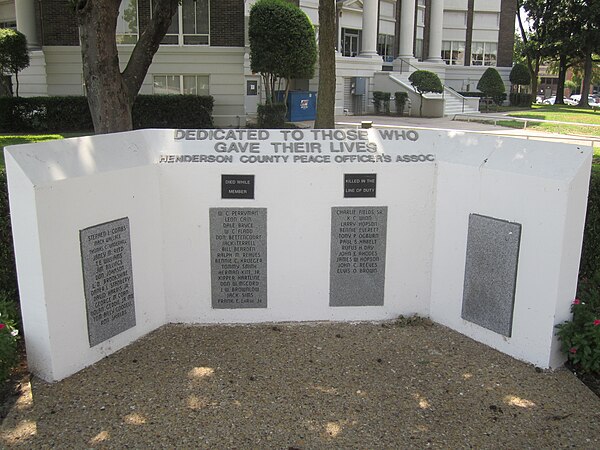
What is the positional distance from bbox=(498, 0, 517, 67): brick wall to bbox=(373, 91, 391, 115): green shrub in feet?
61.7

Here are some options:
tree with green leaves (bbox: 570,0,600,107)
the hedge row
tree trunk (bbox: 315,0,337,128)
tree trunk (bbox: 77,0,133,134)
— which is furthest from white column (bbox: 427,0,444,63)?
tree trunk (bbox: 77,0,133,134)

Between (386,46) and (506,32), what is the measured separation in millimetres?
13298

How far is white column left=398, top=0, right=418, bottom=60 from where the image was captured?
38.5 m

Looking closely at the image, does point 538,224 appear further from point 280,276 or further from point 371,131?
point 280,276

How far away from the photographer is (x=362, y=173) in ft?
18.5

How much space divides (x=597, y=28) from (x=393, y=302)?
48.1 m

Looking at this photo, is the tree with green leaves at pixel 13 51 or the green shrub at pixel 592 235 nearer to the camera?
the green shrub at pixel 592 235

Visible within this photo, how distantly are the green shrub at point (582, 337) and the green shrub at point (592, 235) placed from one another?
1021 mm

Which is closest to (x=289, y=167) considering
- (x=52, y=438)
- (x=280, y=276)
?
(x=280, y=276)

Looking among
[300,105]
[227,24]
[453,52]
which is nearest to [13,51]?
[227,24]

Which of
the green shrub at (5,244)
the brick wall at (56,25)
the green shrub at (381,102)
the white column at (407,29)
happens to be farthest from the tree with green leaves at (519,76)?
the green shrub at (5,244)

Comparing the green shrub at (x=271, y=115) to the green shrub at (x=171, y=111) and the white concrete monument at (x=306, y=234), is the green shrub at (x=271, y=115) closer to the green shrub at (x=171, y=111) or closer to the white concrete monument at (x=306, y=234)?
the green shrub at (x=171, y=111)

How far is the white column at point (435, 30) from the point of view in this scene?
4194 centimetres

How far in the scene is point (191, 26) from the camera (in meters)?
25.6
